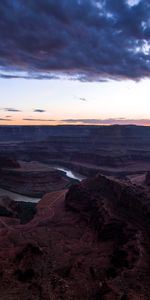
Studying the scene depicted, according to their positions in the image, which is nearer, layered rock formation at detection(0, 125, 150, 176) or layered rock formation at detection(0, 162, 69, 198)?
layered rock formation at detection(0, 162, 69, 198)

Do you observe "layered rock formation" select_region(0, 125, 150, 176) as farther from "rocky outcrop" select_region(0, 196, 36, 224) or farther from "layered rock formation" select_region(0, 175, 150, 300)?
"layered rock formation" select_region(0, 175, 150, 300)

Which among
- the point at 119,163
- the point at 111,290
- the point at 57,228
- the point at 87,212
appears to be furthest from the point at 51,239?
the point at 119,163

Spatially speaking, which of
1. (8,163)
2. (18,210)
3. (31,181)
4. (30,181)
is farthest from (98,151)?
(18,210)

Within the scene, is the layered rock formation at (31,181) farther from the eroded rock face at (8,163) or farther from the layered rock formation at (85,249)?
the layered rock formation at (85,249)

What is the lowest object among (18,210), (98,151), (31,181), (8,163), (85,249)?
(18,210)

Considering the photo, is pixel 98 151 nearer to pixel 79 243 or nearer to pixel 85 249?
pixel 79 243

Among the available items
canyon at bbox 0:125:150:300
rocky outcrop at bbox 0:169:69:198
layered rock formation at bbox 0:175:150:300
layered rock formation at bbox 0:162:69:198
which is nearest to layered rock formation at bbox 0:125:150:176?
layered rock formation at bbox 0:162:69:198

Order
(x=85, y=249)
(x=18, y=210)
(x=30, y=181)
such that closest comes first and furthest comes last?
(x=85, y=249) < (x=18, y=210) < (x=30, y=181)

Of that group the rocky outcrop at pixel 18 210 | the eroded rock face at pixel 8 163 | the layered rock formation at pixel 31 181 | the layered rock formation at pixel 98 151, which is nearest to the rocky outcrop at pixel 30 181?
the layered rock formation at pixel 31 181

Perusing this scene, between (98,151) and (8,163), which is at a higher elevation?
(8,163)
